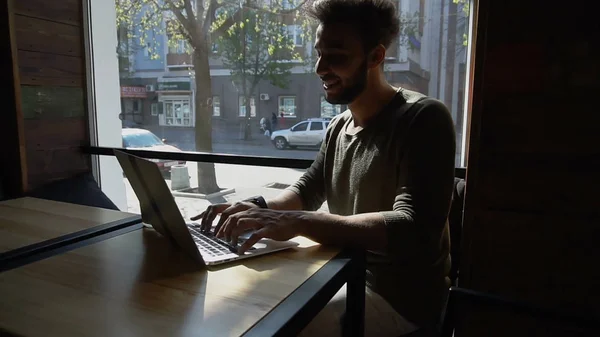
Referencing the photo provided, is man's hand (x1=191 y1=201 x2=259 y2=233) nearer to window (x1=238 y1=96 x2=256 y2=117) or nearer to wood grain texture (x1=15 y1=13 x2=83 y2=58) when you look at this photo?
window (x1=238 y1=96 x2=256 y2=117)

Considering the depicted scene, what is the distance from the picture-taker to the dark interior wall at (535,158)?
1.24 metres

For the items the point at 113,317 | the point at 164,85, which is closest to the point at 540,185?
the point at 113,317

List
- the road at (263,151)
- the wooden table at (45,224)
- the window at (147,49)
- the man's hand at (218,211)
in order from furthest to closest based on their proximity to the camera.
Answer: the window at (147,49)
the road at (263,151)
the man's hand at (218,211)
the wooden table at (45,224)

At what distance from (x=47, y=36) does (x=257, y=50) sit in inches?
47.9

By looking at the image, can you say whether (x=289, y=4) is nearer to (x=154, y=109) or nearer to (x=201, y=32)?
(x=201, y=32)

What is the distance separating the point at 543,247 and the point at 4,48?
2675mm

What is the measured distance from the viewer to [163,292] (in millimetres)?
826

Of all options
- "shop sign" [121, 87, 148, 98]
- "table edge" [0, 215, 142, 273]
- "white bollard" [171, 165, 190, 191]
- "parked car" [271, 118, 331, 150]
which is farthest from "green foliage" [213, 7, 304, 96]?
"table edge" [0, 215, 142, 273]

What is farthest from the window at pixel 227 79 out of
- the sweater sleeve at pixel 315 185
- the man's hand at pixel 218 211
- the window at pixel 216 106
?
the man's hand at pixel 218 211

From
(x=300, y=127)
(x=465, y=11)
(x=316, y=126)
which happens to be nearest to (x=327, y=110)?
(x=316, y=126)

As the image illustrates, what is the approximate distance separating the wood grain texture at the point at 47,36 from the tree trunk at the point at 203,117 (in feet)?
2.59

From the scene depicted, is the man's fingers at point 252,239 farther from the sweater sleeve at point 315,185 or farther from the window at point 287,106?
the window at point 287,106

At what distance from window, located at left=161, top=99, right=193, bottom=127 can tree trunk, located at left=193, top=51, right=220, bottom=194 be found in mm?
76

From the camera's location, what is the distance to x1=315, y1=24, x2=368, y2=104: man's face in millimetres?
1371
